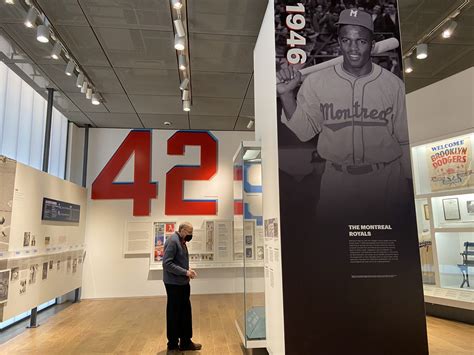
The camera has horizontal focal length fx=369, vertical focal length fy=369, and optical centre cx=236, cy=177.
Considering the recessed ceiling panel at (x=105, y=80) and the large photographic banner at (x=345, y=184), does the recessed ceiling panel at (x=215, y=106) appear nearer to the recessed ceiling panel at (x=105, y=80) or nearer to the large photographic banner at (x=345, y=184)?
the recessed ceiling panel at (x=105, y=80)

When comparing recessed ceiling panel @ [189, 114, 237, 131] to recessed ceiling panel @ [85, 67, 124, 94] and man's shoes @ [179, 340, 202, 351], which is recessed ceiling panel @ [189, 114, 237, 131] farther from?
man's shoes @ [179, 340, 202, 351]

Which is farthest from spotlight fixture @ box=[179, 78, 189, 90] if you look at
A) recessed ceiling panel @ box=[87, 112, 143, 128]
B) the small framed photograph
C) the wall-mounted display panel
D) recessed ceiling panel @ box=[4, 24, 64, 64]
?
the small framed photograph

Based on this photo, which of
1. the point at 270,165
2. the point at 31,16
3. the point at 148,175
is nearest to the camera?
the point at 270,165

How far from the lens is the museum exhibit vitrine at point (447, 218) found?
5359 millimetres

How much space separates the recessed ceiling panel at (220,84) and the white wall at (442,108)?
278 centimetres

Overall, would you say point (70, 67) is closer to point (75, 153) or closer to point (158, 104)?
point (158, 104)

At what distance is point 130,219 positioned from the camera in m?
7.88

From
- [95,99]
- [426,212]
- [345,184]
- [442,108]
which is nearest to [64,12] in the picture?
[95,99]

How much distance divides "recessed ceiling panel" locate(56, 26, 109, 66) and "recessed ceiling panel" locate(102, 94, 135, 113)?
1.17 metres

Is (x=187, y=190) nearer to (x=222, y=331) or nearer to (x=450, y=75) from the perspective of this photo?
(x=222, y=331)

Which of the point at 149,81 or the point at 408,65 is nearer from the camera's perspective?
the point at 408,65

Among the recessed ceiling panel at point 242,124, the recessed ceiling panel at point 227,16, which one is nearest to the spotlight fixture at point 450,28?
the recessed ceiling panel at point 227,16

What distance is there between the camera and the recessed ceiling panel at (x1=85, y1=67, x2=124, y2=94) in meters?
5.45

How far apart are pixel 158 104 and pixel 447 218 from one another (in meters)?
5.18
